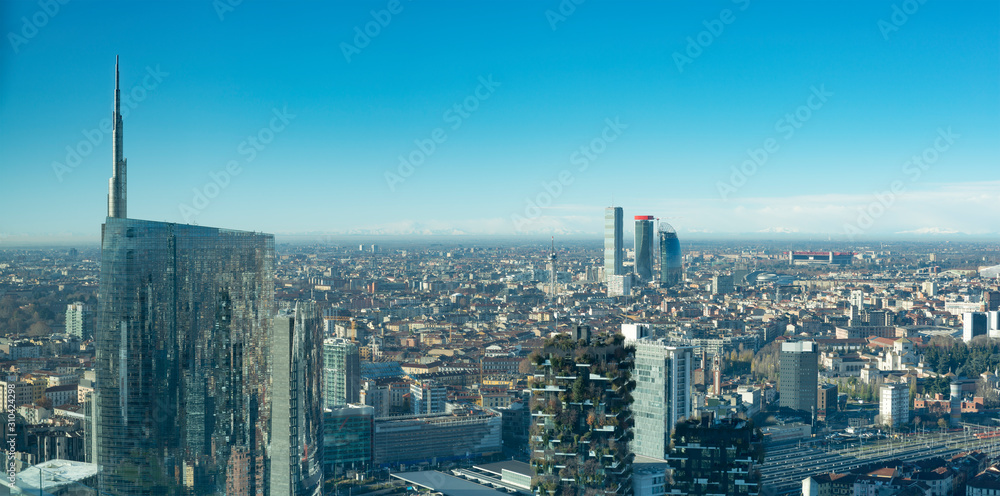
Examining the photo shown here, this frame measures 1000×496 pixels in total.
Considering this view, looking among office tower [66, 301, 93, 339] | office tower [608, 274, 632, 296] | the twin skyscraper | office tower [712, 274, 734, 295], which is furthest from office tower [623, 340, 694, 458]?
the twin skyscraper

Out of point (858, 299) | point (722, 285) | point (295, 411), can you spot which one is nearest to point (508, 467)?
point (295, 411)

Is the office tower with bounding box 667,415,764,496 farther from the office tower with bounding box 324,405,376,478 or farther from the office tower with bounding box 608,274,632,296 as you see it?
the office tower with bounding box 608,274,632,296

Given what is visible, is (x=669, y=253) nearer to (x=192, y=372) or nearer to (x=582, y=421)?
(x=192, y=372)

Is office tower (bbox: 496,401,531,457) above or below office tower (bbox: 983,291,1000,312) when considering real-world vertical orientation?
below

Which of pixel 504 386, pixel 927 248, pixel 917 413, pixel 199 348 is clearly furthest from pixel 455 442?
pixel 927 248

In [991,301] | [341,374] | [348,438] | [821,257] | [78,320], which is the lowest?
[348,438]

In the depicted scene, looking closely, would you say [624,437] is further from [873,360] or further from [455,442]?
[873,360]
